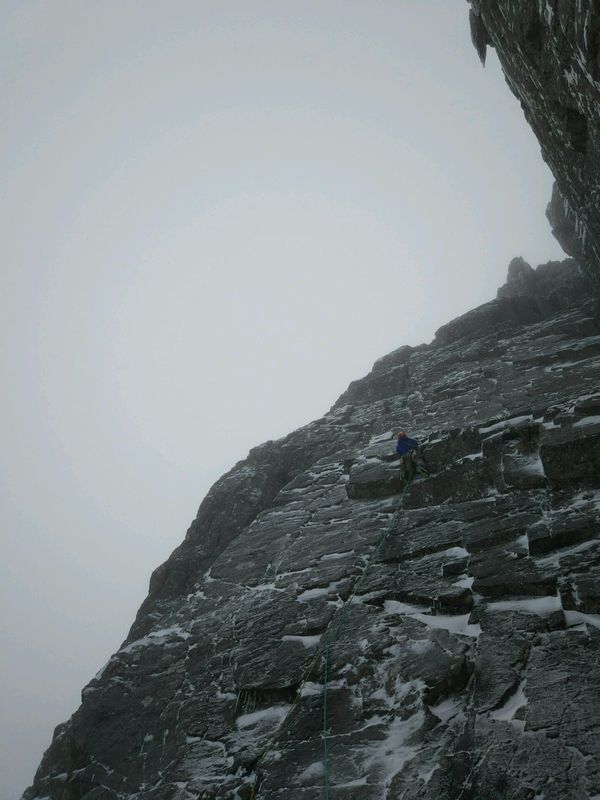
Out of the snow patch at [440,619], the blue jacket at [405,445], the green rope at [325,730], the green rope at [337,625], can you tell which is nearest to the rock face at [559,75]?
the blue jacket at [405,445]

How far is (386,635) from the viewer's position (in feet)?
34.0

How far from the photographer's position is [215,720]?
11.1 meters

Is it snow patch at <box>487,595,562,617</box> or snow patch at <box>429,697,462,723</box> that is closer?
snow patch at <box>429,697,462,723</box>

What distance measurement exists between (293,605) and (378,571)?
2.74m

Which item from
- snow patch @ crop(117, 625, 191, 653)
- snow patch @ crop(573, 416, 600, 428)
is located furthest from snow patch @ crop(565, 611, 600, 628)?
snow patch @ crop(117, 625, 191, 653)

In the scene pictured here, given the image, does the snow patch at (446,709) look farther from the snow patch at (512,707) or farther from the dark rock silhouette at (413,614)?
the snow patch at (512,707)

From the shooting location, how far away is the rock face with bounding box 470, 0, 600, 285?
436 inches

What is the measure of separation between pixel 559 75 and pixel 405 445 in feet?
41.3

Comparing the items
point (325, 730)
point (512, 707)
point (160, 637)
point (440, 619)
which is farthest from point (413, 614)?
point (160, 637)

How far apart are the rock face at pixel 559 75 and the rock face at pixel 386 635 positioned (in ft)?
25.3

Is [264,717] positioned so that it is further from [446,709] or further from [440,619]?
[440,619]

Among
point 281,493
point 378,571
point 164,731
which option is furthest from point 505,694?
point 281,493

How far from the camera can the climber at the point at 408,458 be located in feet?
54.0

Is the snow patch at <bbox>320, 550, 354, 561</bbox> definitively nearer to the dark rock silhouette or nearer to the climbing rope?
the dark rock silhouette
